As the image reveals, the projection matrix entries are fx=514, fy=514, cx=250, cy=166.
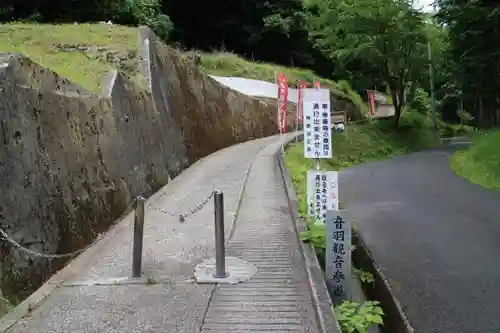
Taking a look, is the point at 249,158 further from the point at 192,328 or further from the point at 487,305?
the point at 192,328

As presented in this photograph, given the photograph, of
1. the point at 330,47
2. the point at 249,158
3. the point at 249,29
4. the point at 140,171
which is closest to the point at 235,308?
the point at 140,171

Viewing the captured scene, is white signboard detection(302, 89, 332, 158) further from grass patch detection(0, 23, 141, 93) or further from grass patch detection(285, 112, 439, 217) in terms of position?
grass patch detection(285, 112, 439, 217)

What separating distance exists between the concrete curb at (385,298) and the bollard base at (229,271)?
180 centimetres

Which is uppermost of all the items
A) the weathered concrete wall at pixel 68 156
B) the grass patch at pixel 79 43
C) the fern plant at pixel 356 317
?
the grass patch at pixel 79 43

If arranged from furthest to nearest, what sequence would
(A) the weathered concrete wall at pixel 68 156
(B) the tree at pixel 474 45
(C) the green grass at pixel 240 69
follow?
(C) the green grass at pixel 240 69 → (B) the tree at pixel 474 45 → (A) the weathered concrete wall at pixel 68 156

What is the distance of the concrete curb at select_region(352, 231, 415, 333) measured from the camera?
20.7 feet

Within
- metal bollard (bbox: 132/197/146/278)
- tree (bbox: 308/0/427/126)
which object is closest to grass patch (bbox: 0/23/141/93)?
metal bollard (bbox: 132/197/146/278)

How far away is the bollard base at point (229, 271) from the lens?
6.11 meters

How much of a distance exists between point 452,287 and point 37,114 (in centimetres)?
659

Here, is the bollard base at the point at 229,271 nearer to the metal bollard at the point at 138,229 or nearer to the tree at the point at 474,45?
the metal bollard at the point at 138,229

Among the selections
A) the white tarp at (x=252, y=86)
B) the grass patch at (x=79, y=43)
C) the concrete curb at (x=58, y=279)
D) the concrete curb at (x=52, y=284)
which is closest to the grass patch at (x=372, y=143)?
the white tarp at (x=252, y=86)

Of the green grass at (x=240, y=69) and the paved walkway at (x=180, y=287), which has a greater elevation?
the green grass at (x=240, y=69)

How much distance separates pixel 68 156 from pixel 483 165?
15.6 meters

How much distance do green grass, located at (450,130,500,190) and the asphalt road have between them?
21.5 inches
